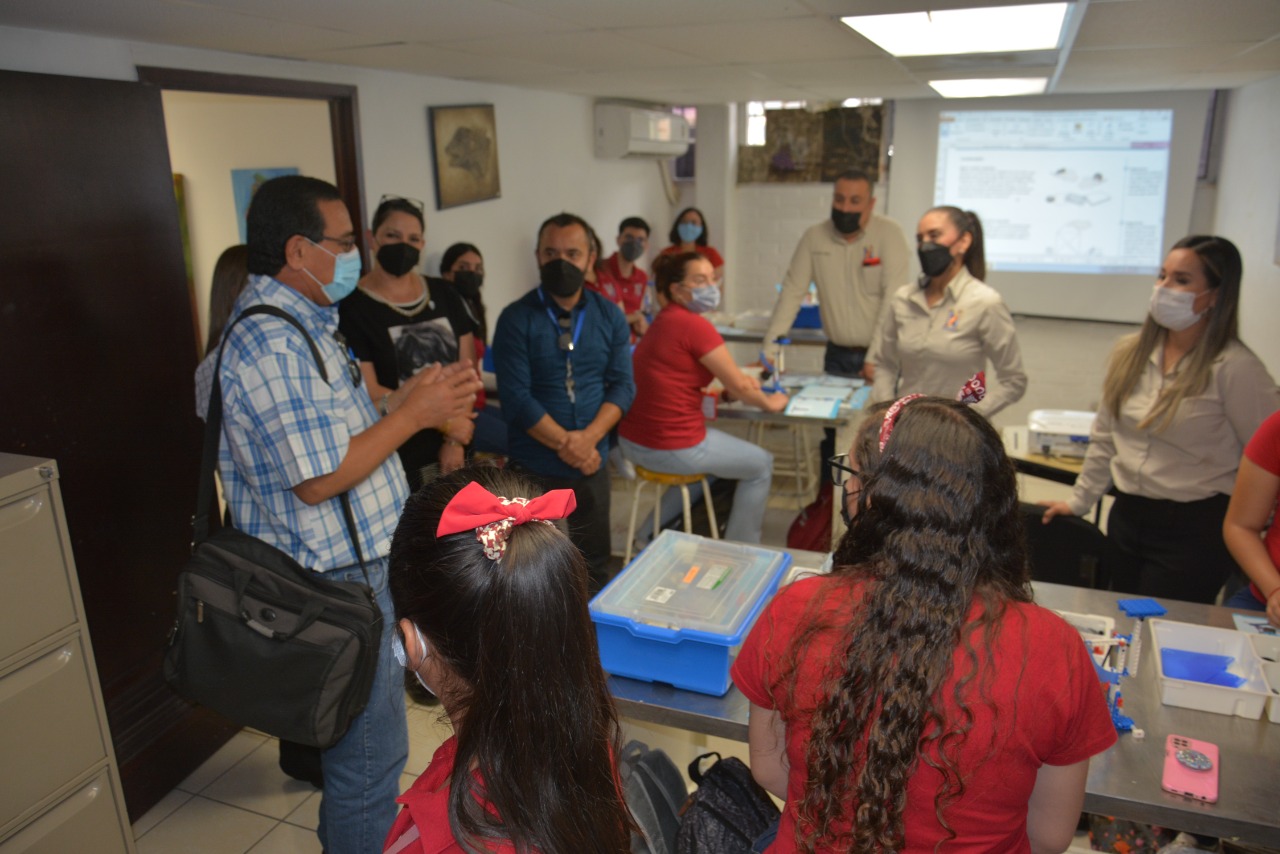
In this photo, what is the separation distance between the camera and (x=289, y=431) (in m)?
1.68

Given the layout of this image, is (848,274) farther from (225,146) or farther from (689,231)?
(225,146)

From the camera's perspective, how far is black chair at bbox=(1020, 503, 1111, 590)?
112 inches

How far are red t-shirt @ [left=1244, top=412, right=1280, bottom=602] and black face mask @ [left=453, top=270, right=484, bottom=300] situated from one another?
3.09 metres

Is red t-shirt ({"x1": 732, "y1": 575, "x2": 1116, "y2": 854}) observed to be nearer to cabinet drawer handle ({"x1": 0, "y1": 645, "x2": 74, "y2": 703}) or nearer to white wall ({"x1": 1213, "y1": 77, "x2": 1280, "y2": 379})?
cabinet drawer handle ({"x1": 0, "y1": 645, "x2": 74, "y2": 703})

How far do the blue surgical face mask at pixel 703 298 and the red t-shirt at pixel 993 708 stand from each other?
228 centimetres

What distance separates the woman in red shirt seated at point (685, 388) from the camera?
3422 mm

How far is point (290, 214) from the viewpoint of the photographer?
1809 millimetres

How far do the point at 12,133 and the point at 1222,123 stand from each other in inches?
249

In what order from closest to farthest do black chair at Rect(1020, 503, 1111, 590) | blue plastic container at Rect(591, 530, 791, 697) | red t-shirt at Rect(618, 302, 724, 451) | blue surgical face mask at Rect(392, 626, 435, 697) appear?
1. blue surgical face mask at Rect(392, 626, 435, 697)
2. blue plastic container at Rect(591, 530, 791, 697)
3. black chair at Rect(1020, 503, 1111, 590)
4. red t-shirt at Rect(618, 302, 724, 451)

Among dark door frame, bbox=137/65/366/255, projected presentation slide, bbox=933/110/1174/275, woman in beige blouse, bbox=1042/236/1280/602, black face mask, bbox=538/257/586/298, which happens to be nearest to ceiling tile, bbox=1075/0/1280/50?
woman in beige blouse, bbox=1042/236/1280/602

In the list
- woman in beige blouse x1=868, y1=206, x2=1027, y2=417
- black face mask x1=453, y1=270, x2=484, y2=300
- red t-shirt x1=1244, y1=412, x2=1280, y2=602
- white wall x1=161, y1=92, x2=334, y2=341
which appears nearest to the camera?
red t-shirt x1=1244, y1=412, x2=1280, y2=602

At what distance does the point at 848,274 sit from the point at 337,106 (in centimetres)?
250

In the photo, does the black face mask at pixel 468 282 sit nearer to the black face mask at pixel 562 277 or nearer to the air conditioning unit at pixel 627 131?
the black face mask at pixel 562 277

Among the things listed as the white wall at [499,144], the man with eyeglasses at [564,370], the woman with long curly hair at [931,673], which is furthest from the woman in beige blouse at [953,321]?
the white wall at [499,144]
